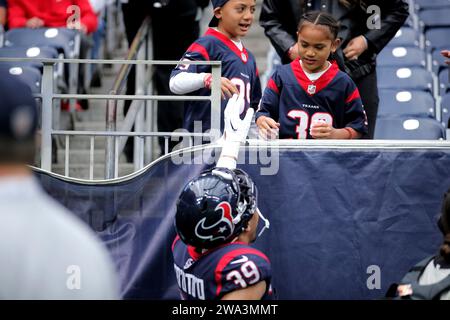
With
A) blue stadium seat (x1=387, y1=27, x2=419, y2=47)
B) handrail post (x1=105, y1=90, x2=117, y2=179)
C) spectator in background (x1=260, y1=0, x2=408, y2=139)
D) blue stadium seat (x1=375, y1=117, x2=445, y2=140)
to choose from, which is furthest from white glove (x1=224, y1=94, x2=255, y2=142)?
blue stadium seat (x1=387, y1=27, x2=419, y2=47)

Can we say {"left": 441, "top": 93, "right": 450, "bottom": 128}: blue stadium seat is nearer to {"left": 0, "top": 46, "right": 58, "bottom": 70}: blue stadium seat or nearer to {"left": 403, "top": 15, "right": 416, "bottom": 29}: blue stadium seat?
{"left": 403, "top": 15, "right": 416, "bottom": 29}: blue stadium seat

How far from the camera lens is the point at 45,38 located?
28.2ft

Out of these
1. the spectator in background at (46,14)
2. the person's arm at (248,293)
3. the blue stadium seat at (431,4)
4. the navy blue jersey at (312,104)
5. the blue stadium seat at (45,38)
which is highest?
the blue stadium seat at (431,4)

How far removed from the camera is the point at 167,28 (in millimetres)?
8445

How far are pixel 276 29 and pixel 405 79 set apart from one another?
6.70 feet

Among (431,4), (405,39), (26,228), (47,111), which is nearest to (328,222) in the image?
(47,111)

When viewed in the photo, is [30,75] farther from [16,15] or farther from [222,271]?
[222,271]

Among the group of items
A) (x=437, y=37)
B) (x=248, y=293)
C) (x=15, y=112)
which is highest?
(x=437, y=37)

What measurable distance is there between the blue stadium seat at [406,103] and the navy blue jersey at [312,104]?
1.99 m

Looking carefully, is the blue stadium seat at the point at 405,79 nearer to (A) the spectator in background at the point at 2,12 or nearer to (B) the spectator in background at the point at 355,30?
(B) the spectator in background at the point at 355,30

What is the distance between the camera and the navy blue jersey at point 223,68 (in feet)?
21.6

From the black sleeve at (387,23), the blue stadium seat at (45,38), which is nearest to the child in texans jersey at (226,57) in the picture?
the black sleeve at (387,23)

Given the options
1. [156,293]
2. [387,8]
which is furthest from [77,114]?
[156,293]
